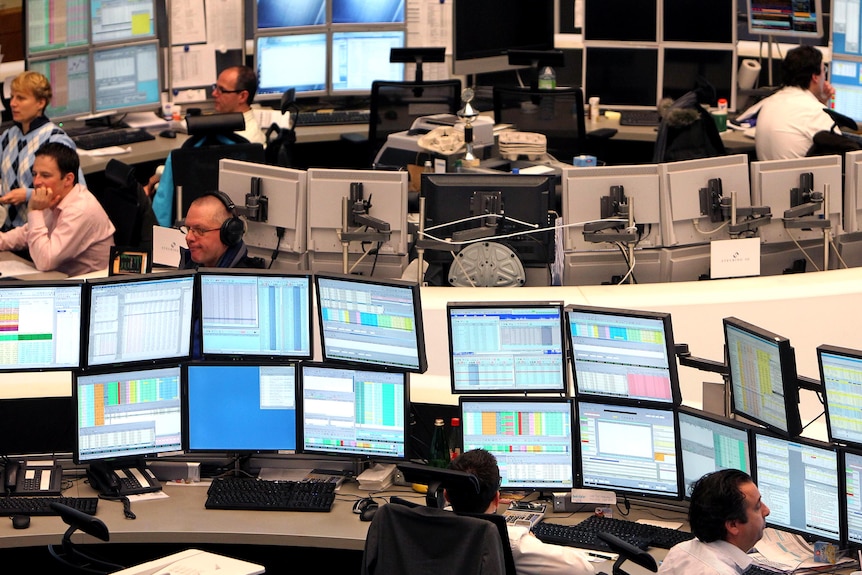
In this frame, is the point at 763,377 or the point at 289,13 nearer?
the point at 763,377

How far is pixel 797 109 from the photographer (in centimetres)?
747

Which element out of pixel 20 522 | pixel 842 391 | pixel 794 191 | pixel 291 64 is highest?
pixel 291 64

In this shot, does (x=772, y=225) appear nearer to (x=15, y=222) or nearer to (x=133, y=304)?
(x=133, y=304)

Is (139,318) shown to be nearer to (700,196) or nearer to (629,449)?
(629,449)

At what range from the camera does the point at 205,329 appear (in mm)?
4426

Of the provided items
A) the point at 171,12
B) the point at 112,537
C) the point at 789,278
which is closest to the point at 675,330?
the point at 789,278

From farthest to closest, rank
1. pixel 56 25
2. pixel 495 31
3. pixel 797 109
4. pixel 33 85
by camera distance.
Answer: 1. pixel 495 31
2. pixel 56 25
3. pixel 797 109
4. pixel 33 85

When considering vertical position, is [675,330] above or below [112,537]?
above

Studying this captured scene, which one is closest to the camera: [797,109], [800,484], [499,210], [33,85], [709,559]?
[709,559]

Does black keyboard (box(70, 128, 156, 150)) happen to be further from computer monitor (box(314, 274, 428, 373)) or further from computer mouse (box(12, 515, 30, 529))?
computer mouse (box(12, 515, 30, 529))

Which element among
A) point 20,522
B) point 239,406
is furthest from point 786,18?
point 20,522

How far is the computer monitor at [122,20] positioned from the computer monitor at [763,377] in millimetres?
5287

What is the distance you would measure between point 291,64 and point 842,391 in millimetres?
5866

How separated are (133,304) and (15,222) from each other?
2.60 metres
